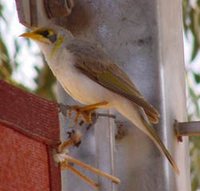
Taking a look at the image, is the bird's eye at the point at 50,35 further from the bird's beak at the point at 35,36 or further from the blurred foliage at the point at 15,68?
the blurred foliage at the point at 15,68

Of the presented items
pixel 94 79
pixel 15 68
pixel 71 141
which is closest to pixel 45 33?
pixel 94 79

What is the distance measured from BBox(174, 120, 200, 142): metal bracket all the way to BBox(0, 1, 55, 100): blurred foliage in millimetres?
2090

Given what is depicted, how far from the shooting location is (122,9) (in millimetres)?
3594

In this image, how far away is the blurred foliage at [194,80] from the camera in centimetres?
555

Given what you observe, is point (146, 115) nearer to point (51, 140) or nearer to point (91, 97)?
point (91, 97)

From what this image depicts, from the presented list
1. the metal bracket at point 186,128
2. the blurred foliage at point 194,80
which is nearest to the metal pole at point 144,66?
the metal bracket at point 186,128

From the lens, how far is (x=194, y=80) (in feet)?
18.9

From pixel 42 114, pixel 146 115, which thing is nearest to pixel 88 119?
pixel 146 115

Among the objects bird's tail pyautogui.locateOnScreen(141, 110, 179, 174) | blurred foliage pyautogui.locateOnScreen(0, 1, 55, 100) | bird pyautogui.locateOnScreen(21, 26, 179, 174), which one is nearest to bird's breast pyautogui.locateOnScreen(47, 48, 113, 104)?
bird pyautogui.locateOnScreen(21, 26, 179, 174)

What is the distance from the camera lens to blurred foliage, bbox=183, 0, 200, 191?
5.55m

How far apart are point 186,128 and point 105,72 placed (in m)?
0.38

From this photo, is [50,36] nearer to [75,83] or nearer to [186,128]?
[75,83]

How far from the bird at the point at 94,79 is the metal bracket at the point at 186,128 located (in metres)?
0.14

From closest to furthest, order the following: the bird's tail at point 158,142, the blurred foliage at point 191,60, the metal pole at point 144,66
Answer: the bird's tail at point 158,142
the metal pole at point 144,66
the blurred foliage at point 191,60
